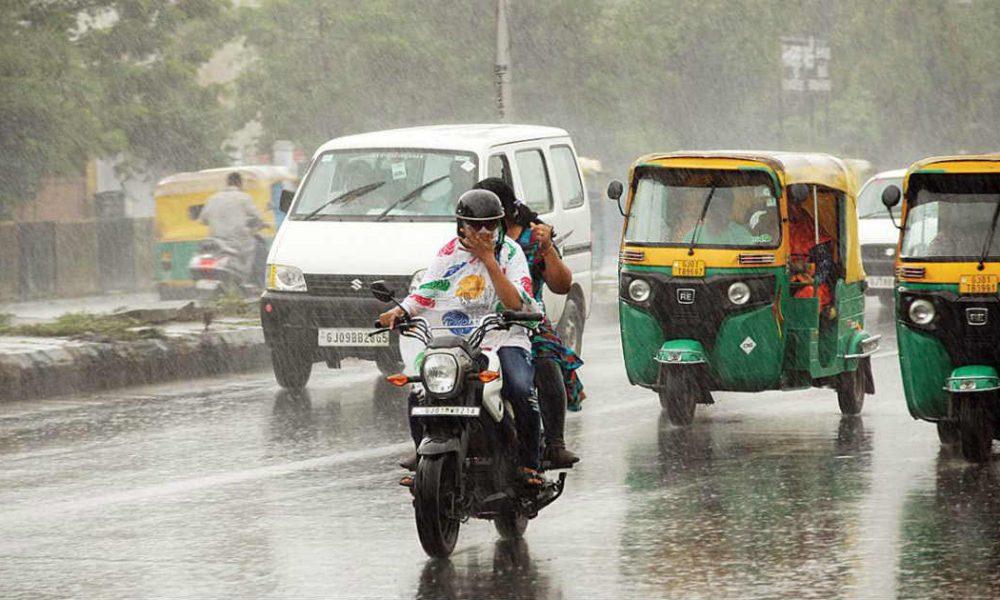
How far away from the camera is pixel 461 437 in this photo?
7.86 m

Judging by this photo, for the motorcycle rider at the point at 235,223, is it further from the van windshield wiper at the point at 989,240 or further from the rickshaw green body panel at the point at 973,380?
the rickshaw green body panel at the point at 973,380

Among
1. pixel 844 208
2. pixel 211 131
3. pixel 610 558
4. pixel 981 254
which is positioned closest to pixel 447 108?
pixel 211 131

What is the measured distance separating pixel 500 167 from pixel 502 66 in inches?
363

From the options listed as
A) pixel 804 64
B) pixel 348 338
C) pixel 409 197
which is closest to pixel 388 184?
pixel 409 197

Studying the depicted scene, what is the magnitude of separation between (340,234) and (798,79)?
33.1 metres

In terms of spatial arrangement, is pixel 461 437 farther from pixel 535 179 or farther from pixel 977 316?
pixel 535 179

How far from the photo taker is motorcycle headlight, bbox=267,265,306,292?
14.6 metres

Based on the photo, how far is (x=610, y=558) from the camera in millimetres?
7988

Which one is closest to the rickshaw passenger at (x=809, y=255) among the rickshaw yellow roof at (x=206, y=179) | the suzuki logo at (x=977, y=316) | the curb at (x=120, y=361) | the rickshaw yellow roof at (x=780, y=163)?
the rickshaw yellow roof at (x=780, y=163)

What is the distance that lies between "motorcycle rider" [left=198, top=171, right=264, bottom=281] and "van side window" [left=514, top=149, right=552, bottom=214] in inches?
331

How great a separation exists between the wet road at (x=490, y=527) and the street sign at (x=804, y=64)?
3300cm

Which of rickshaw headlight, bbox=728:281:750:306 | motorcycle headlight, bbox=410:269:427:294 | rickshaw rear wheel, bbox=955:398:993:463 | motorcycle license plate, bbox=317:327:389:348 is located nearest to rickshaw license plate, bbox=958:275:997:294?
rickshaw rear wheel, bbox=955:398:993:463

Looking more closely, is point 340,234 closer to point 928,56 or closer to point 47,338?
point 47,338

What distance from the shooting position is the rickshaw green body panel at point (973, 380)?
33.9ft
